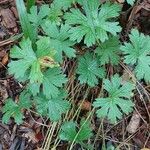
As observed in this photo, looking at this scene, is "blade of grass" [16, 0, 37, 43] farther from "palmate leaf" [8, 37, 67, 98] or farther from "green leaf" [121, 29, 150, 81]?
"green leaf" [121, 29, 150, 81]

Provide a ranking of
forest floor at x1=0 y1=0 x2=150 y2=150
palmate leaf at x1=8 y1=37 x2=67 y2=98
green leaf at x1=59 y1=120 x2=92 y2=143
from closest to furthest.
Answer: palmate leaf at x1=8 y1=37 x2=67 y2=98
green leaf at x1=59 y1=120 x2=92 y2=143
forest floor at x1=0 y1=0 x2=150 y2=150

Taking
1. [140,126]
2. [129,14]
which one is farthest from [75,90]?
[129,14]

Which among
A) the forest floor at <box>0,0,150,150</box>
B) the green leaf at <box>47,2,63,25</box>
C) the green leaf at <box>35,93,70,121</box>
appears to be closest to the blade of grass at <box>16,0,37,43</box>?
the green leaf at <box>47,2,63,25</box>

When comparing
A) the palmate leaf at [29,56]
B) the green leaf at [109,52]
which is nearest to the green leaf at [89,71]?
the green leaf at [109,52]

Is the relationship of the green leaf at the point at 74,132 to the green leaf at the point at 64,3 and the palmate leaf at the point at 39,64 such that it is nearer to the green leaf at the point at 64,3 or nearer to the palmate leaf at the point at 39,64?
the palmate leaf at the point at 39,64

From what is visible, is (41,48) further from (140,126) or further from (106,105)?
(140,126)

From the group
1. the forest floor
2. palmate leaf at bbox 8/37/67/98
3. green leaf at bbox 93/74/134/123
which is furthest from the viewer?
the forest floor
